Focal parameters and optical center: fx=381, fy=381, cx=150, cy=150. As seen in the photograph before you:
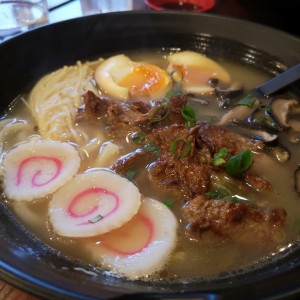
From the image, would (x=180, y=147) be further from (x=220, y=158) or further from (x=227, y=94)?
(x=227, y=94)

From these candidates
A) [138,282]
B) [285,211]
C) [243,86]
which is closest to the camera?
[138,282]

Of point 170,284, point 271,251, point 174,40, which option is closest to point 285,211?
point 271,251

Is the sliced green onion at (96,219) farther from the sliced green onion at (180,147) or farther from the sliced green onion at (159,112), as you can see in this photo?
the sliced green onion at (159,112)

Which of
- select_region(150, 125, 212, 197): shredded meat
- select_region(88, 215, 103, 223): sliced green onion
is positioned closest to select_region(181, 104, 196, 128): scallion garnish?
select_region(150, 125, 212, 197): shredded meat

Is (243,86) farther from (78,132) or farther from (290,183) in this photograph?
(78,132)

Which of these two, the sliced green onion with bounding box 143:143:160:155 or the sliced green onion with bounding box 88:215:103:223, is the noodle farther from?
the sliced green onion with bounding box 88:215:103:223

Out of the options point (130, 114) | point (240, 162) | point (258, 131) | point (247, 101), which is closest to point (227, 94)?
point (247, 101)
